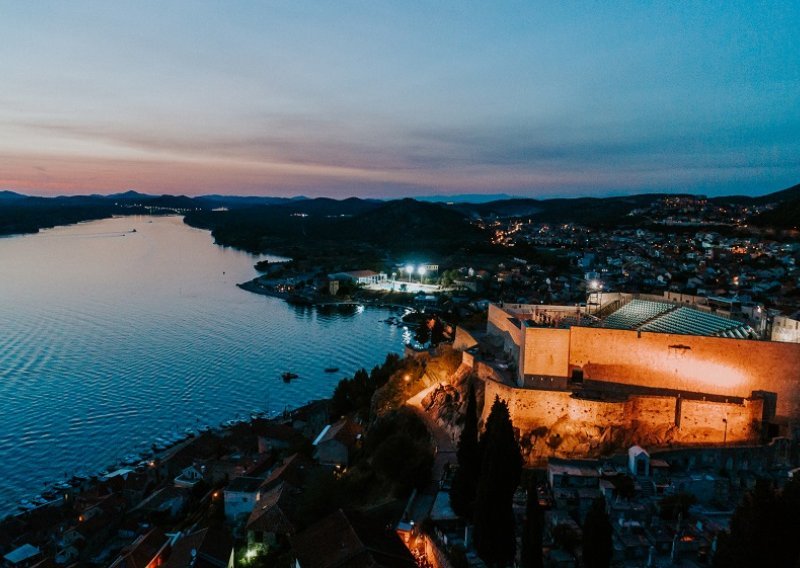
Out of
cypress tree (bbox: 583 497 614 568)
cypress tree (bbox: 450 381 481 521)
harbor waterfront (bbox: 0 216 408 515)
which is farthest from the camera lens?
harbor waterfront (bbox: 0 216 408 515)

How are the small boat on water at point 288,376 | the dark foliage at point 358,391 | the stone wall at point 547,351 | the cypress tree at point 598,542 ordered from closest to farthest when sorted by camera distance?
the cypress tree at point 598,542, the stone wall at point 547,351, the dark foliage at point 358,391, the small boat on water at point 288,376

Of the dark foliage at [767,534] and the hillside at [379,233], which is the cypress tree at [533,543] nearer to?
the dark foliage at [767,534]

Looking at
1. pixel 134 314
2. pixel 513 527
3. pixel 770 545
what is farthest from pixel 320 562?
pixel 134 314

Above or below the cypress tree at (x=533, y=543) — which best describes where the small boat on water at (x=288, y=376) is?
below

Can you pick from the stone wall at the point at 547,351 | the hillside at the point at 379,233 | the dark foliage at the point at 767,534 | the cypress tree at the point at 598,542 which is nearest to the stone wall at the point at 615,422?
the stone wall at the point at 547,351

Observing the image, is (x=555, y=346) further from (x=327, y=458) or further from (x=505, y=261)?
(x=505, y=261)

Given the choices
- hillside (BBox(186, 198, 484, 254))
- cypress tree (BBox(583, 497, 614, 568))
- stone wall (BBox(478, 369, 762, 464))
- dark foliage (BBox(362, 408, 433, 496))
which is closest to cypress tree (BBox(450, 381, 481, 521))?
dark foliage (BBox(362, 408, 433, 496))

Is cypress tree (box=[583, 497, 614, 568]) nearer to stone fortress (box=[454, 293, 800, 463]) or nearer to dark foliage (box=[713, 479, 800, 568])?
dark foliage (box=[713, 479, 800, 568])
